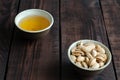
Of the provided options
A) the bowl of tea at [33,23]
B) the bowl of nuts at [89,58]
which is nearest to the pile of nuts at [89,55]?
the bowl of nuts at [89,58]

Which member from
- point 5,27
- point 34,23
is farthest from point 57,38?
point 5,27

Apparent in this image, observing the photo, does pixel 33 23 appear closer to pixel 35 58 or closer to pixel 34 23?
pixel 34 23

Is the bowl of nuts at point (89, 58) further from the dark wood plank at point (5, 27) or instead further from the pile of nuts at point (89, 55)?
the dark wood plank at point (5, 27)

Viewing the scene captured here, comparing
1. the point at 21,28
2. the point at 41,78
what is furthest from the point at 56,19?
the point at 41,78

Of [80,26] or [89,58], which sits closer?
[89,58]

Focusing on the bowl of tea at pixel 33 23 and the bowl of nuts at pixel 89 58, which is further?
the bowl of tea at pixel 33 23
